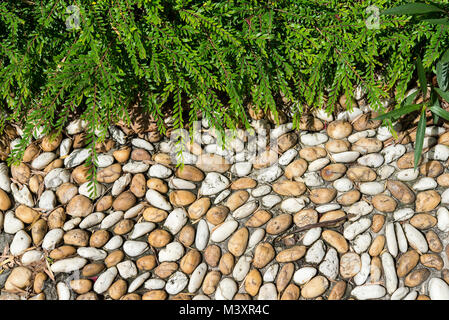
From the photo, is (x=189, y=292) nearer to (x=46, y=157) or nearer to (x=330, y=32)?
(x=46, y=157)

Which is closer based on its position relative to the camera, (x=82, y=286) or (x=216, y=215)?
(x=82, y=286)

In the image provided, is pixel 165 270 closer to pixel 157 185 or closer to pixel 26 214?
pixel 157 185

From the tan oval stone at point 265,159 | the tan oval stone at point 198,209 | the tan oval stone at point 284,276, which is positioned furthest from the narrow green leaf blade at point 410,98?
the tan oval stone at point 198,209

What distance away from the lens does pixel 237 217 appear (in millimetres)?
1681

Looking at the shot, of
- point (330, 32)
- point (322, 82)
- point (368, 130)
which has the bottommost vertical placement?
point (368, 130)

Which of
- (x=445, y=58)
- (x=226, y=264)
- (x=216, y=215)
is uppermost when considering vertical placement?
(x=445, y=58)

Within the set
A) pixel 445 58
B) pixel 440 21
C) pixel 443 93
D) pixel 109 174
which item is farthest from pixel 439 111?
pixel 109 174

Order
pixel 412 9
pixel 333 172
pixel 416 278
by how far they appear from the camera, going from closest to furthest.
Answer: pixel 412 9 → pixel 416 278 → pixel 333 172

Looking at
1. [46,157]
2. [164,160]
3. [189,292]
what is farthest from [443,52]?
[46,157]

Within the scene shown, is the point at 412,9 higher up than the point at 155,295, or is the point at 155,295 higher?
the point at 412,9

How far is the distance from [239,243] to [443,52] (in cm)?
112

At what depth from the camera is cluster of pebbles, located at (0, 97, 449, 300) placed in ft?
5.14

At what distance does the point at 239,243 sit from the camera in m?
A: 1.62

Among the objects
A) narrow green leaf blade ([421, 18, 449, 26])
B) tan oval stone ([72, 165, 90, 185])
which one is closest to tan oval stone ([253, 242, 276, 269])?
tan oval stone ([72, 165, 90, 185])
